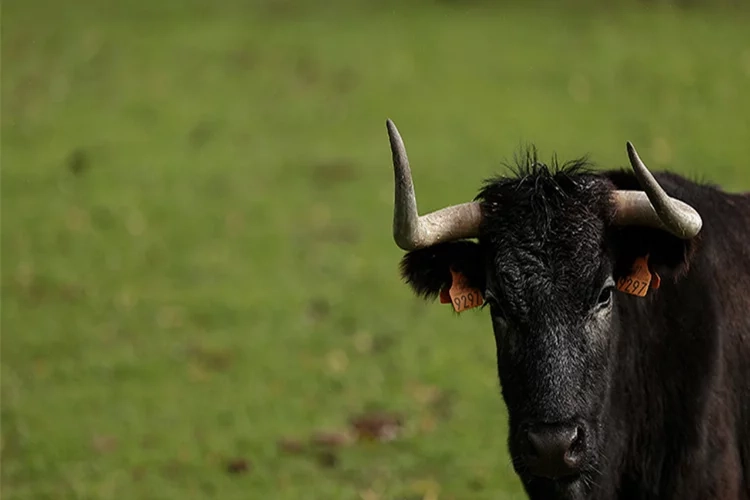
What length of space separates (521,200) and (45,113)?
14357mm

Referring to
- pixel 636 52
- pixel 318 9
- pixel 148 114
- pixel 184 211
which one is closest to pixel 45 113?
pixel 148 114

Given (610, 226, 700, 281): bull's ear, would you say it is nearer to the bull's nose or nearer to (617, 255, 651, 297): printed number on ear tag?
(617, 255, 651, 297): printed number on ear tag

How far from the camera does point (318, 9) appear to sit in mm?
23656

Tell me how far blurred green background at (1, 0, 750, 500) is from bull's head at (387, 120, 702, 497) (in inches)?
100

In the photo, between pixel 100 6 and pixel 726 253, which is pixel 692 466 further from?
pixel 100 6

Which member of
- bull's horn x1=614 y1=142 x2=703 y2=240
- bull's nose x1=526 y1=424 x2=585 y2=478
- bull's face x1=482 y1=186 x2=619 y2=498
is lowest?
bull's nose x1=526 y1=424 x2=585 y2=478

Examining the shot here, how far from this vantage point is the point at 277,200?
48.6ft

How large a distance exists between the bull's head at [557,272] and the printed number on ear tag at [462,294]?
0.15 m

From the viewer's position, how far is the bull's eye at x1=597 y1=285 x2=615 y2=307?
5539 mm

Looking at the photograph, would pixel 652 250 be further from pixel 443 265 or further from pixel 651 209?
pixel 443 265

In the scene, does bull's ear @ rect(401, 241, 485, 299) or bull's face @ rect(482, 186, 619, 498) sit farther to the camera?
bull's ear @ rect(401, 241, 485, 299)

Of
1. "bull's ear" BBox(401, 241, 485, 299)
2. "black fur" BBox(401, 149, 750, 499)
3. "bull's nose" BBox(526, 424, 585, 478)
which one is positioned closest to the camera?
"bull's nose" BBox(526, 424, 585, 478)

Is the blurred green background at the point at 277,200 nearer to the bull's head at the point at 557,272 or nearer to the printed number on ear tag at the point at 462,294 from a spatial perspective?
the printed number on ear tag at the point at 462,294

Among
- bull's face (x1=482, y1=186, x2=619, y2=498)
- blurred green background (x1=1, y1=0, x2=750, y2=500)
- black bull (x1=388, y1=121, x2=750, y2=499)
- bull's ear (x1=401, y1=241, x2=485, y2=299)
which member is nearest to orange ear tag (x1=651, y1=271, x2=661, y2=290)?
black bull (x1=388, y1=121, x2=750, y2=499)
